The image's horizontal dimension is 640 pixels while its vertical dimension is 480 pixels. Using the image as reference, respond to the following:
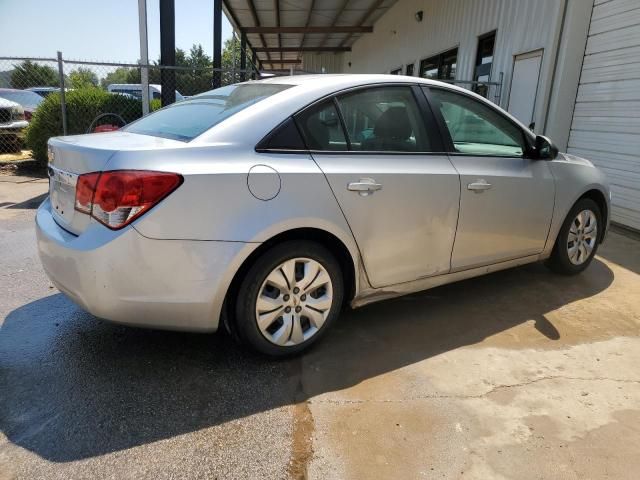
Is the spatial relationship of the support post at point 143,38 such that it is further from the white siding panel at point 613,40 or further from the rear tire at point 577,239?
the rear tire at point 577,239

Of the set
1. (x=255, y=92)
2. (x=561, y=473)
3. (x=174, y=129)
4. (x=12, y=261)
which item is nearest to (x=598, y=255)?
(x=561, y=473)

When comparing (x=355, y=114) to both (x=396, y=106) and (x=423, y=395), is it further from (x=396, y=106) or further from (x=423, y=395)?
(x=423, y=395)

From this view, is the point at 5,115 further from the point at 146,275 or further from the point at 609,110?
the point at 609,110

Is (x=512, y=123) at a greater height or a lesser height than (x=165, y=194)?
greater

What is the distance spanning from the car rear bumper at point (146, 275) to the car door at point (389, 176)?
0.75 m

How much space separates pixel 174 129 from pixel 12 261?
251 cm

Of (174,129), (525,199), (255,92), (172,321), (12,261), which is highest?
(255,92)

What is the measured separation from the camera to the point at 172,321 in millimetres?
2592

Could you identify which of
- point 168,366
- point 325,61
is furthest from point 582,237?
point 325,61

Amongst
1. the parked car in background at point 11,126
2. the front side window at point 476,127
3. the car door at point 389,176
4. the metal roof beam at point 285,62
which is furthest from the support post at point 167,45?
the metal roof beam at point 285,62

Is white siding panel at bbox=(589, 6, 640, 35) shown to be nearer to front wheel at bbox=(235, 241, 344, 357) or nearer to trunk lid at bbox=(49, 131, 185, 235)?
front wheel at bbox=(235, 241, 344, 357)

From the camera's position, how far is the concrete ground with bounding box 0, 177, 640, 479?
2.19 metres

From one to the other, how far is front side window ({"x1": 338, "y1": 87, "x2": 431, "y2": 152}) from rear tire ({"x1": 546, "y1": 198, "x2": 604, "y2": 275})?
176 cm

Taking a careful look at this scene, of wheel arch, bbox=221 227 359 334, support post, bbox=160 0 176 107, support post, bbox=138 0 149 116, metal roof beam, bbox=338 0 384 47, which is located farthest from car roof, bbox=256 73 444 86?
metal roof beam, bbox=338 0 384 47
